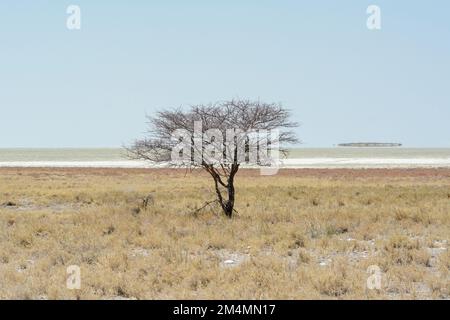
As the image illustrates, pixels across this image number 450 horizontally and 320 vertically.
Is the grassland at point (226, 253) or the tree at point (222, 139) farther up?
the tree at point (222, 139)

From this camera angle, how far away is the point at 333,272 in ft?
33.2

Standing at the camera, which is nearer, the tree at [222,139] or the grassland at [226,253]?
the grassland at [226,253]

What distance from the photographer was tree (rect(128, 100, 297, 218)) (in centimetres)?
1948

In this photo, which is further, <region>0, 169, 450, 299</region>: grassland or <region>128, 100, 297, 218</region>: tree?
<region>128, 100, 297, 218</region>: tree

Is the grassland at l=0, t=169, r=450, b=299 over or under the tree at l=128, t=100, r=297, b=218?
under

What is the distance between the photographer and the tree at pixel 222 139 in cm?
1948

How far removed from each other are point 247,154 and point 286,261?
837 centimetres

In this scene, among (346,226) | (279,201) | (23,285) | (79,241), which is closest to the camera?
(23,285)

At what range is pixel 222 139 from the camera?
19.3 m

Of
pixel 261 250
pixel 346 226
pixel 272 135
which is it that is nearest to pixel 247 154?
pixel 272 135

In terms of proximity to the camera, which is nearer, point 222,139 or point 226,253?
point 226,253
